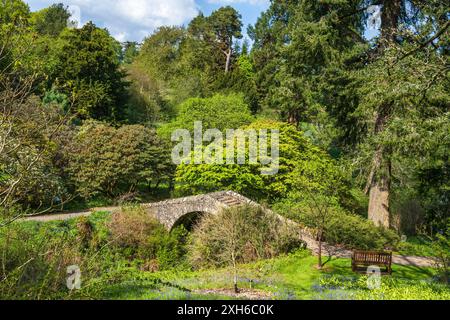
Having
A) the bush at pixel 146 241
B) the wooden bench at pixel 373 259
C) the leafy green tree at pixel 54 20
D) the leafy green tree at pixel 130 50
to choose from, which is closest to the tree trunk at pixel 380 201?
the wooden bench at pixel 373 259

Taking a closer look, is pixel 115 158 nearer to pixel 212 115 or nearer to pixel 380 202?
pixel 212 115

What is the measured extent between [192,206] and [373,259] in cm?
860

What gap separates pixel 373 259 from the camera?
13.5 m

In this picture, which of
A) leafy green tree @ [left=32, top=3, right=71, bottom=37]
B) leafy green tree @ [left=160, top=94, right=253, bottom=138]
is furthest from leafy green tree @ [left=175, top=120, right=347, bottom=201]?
leafy green tree @ [left=32, top=3, right=71, bottom=37]

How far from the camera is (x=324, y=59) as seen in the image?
1823cm

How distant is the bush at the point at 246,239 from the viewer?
15.8 metres

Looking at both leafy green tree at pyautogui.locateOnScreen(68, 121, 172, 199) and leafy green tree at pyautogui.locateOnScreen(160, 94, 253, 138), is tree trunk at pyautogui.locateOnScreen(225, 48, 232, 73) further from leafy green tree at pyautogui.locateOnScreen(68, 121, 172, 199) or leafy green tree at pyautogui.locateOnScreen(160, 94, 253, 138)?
leafy green tree at pyautogui.locateOnScreen(68, 121, 172, 199)

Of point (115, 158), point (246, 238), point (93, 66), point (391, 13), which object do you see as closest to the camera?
point (246, 238)

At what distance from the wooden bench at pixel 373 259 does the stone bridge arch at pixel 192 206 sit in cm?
555

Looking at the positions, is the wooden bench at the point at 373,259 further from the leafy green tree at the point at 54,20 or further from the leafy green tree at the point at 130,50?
the leafy green tree at the point at 130,50

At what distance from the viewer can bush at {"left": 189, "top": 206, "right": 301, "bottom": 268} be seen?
1580cm

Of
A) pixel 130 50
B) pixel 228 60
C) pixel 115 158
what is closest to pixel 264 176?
pixel 115 158

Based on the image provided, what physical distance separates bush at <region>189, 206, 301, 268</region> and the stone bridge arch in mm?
1542
